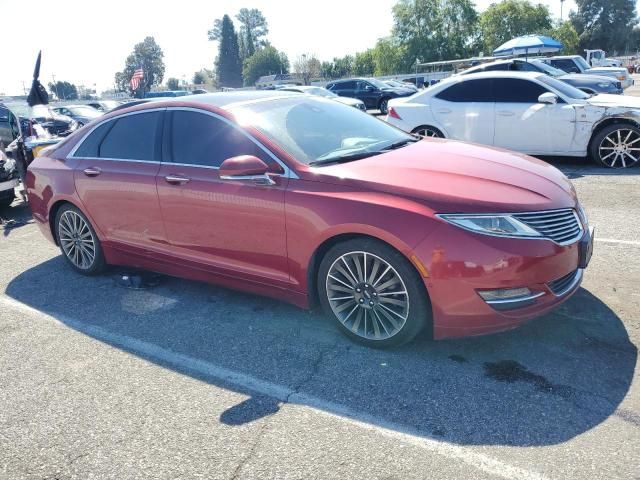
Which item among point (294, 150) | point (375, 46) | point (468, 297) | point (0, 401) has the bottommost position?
point (0, 401)

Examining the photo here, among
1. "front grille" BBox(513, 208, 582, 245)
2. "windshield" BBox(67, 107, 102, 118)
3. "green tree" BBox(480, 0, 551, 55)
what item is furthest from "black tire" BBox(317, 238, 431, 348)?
"green tree" BBox(480, 0, 551, 55)

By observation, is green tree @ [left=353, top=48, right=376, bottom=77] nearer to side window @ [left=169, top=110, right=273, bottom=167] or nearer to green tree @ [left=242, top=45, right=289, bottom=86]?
green tree @ [left=242, top=45, right=289, bottom=86]

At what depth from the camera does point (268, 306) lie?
4.27 meters

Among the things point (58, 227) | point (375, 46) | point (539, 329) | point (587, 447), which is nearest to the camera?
point (587, 447)

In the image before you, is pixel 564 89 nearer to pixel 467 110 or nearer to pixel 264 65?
pixel 467 110

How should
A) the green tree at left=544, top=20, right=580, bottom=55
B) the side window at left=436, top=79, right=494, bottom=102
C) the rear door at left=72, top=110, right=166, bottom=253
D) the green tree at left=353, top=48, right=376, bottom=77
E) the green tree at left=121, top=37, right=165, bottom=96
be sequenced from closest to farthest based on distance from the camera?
1. the rear door at left=72, top=110, right=166, bottom=253
2. the side window at left=436, top=79, right=494, bottom=102
3. the green tree at left=544, top=20, right=580, bottom=55
4. the green tree at left=353, top=48, right=376, bottom=77
5. the green tree at left=121, top=37, right=165, bottom=96

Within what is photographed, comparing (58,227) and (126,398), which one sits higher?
(58,227)

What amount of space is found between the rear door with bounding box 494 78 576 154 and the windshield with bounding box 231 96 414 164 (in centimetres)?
469

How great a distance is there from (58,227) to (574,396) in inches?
188

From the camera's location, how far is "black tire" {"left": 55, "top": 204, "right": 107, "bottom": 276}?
16.6ft

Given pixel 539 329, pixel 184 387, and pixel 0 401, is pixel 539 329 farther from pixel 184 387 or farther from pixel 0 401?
pixel 0 401

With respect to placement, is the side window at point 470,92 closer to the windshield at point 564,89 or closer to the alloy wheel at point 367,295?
the windshield at point 564,89

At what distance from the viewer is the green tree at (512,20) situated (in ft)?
213

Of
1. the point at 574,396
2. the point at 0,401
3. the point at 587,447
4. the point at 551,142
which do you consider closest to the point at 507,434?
the point at 587,447
